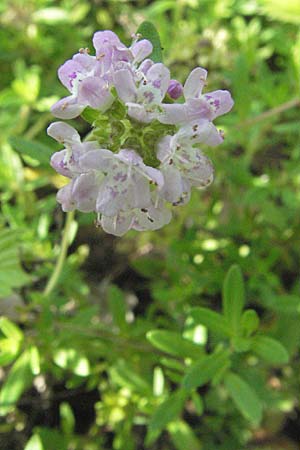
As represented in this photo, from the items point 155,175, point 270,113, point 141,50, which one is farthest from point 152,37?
point 270,113

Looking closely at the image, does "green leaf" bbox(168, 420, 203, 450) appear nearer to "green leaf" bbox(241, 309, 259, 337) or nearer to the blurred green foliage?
the blurred green foliage

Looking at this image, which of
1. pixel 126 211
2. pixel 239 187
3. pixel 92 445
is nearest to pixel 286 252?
pixel 239 187

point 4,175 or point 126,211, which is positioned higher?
point 126,211

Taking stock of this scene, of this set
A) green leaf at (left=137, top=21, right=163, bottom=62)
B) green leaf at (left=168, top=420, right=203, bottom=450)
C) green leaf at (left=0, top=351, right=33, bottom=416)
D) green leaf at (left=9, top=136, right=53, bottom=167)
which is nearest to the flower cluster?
green leaf at (left=137, top=21, right=163, bottom=62)

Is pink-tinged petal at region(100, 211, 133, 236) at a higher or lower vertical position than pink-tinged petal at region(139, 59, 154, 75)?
lower

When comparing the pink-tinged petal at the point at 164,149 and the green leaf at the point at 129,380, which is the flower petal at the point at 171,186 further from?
the green leaf at the point at 129,380

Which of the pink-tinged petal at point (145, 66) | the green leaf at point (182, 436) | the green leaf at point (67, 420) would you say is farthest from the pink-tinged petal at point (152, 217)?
the green leaf at point (67, 420)

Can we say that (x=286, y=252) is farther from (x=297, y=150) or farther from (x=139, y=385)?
(x=139, y=385)
